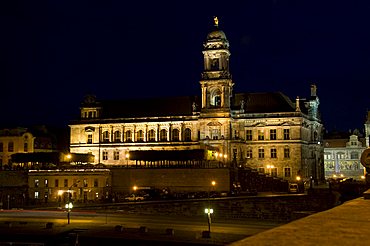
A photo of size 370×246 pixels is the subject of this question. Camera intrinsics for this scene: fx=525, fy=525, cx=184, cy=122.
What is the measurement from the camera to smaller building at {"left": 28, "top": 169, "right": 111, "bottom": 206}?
7775 centimetres

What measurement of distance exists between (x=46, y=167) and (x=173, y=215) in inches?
1107

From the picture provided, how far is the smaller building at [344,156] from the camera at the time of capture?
374 feet

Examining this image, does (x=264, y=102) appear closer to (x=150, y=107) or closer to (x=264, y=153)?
(x=264, y=153)

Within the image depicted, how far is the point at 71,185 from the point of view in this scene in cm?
7838

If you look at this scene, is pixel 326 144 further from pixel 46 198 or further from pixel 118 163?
pixel 46 198

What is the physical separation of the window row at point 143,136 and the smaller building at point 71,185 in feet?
43.4

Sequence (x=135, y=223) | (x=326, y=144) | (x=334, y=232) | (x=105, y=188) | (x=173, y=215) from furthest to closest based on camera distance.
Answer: (x=326, y=144), (x=105, y=188), (x=173, y=215), (x=135, y=223), (x=334, y=232)

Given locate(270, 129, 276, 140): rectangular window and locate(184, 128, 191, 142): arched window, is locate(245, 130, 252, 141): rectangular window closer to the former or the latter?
locate(270, 129, 276, 140): rectangular window

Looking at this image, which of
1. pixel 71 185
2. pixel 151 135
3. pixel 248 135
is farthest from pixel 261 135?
pixel 71 185

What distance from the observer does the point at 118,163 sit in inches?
3543

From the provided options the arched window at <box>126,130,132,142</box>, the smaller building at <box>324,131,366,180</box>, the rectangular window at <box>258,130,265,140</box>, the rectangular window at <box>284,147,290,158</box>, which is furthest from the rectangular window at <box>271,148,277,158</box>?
the smaller building at <box>324,131,366,180</box>

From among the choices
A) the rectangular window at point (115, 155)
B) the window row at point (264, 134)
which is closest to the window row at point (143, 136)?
the rectangular window at point (115, 155)

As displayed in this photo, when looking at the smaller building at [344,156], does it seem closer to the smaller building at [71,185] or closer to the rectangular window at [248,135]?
the rectangular window at [248,135]

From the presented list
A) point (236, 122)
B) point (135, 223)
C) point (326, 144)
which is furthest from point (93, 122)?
point (326, 144)
